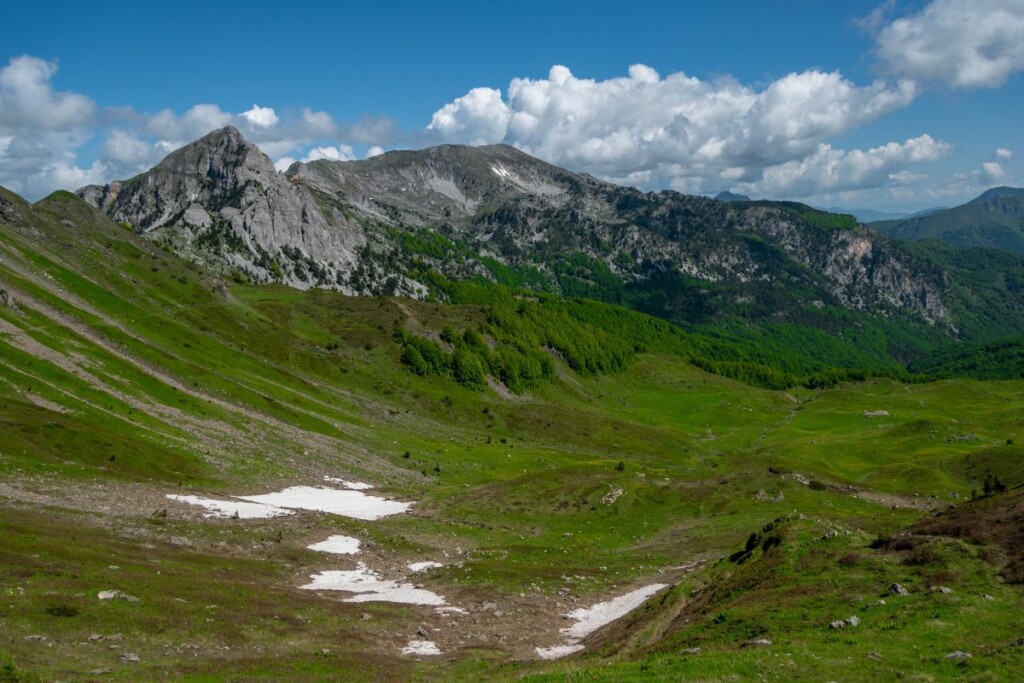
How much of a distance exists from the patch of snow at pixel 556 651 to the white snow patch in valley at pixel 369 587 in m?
11.0

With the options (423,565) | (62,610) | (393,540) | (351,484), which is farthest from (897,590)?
(351,484)

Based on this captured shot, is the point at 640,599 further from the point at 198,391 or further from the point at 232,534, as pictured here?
the point at 198,391

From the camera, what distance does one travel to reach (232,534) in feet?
192

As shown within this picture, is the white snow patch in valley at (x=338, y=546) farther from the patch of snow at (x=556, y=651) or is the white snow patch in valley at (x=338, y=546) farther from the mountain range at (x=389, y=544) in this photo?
the patch of snow at (x=556, y=651)

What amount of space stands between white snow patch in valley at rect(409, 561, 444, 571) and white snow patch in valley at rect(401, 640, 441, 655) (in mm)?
17937

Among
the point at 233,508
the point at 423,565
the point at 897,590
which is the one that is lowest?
the point at 423,565

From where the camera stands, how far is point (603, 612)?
51.4 metres

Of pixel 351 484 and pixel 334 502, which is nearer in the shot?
pixel 334 502

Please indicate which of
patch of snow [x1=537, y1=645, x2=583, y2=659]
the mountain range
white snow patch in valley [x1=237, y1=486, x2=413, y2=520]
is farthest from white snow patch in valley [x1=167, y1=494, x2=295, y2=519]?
patch of snow [x1=537, y1=645, x2=583, y2=659]

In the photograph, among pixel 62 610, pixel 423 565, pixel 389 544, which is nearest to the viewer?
pixel 62 610

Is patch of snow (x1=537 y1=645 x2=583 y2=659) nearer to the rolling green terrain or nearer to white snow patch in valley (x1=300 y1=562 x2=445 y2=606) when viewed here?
the rolling green terrain

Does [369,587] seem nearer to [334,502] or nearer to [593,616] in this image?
[593,616]

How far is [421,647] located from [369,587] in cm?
1437

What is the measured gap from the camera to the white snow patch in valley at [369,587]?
51062 millimetres
